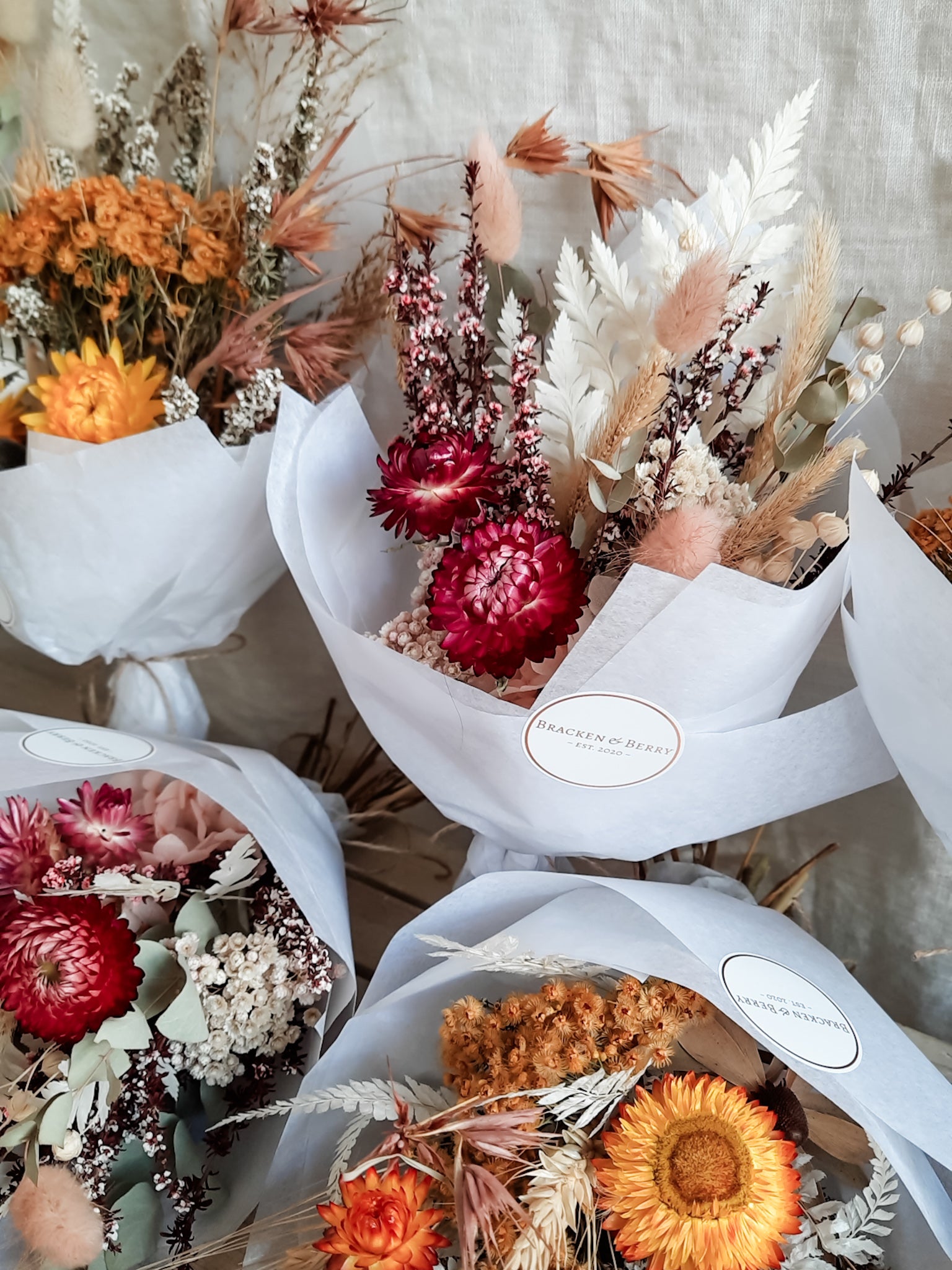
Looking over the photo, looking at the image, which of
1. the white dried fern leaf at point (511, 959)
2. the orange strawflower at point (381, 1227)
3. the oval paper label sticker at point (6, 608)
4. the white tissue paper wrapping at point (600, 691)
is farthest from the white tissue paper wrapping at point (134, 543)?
the orange strawflower at point (381, 1227)

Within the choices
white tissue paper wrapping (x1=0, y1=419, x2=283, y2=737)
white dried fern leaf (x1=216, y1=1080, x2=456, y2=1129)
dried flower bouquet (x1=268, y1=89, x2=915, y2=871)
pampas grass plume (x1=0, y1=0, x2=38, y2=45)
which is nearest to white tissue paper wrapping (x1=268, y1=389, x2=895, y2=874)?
dried flower bouquet (x1=268, y1=89, x2=915, y2=871)

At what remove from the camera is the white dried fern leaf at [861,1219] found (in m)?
0.59

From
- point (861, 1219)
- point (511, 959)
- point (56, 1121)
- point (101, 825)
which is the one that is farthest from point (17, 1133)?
point (861, 1219)

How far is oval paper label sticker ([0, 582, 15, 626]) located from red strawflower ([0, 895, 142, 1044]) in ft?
1.13

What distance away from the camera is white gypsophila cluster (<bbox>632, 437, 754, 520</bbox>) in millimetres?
596

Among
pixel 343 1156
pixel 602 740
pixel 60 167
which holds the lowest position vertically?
pixel 343 1156

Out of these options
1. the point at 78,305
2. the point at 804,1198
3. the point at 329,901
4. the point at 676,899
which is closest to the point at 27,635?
the point at 78,305

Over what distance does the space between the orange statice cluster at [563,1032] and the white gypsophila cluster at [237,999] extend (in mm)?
154

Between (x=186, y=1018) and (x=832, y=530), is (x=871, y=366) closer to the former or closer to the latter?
(x=832, y=530)

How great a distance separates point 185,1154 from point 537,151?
0.84m

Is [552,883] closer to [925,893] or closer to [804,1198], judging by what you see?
[804,1198]

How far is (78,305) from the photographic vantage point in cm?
84

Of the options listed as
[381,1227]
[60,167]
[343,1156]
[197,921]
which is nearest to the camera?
Result: [381,1227]

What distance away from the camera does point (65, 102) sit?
2.54ft
